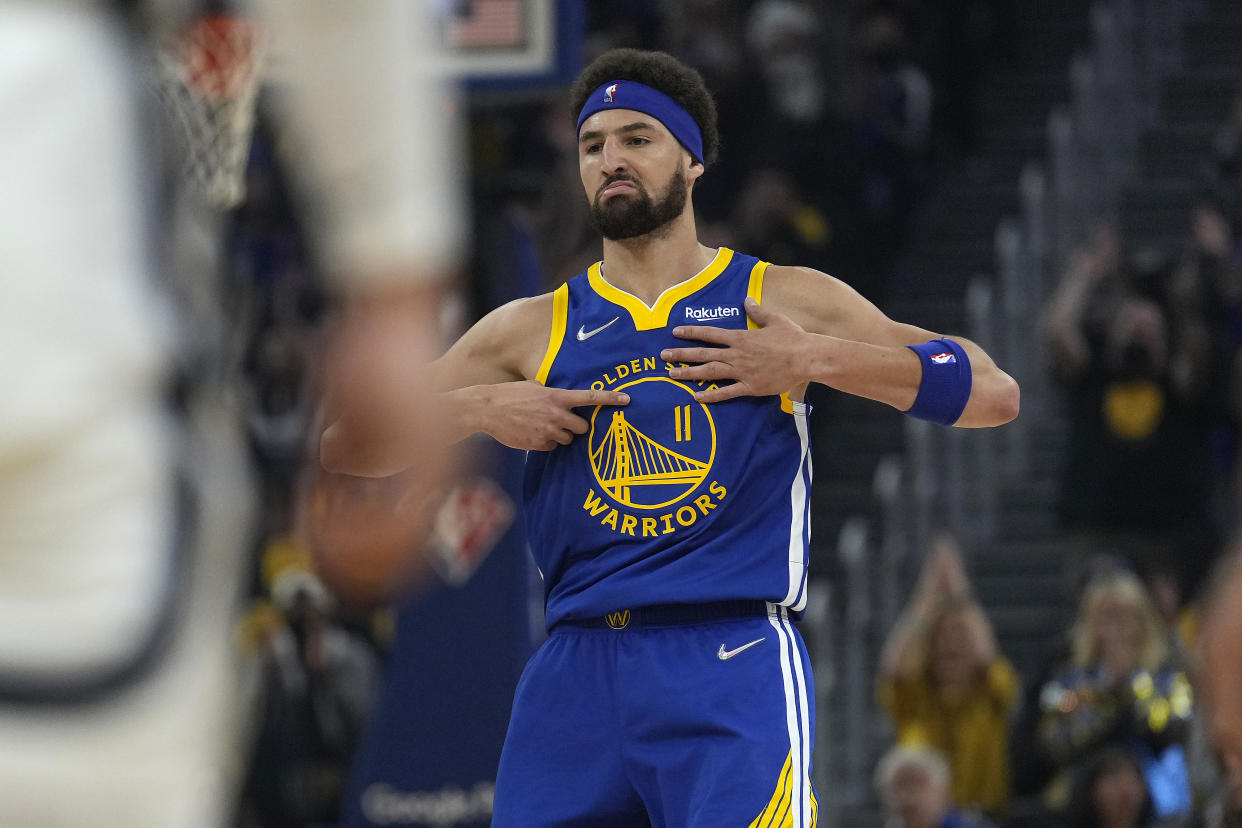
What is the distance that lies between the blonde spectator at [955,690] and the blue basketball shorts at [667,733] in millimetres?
5284

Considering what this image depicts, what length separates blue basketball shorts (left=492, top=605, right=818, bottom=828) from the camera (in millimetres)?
4762

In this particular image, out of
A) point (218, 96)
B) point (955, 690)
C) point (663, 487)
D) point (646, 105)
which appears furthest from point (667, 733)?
point (955, 690)

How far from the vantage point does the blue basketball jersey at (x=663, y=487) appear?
4.96m

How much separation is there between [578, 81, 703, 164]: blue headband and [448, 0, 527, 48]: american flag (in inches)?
132

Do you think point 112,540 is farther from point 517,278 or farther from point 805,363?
point 517,278

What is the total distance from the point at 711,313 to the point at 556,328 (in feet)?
1.49

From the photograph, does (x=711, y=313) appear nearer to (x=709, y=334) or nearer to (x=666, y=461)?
(x=709, y=334)

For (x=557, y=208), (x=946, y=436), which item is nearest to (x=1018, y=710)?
(x=946, y=436)

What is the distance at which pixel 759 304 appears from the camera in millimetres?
5297

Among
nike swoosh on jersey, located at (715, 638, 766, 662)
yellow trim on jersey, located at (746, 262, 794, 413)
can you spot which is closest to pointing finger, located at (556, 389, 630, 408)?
yellow trim on jersey, located at (746, 262, 794, 413)

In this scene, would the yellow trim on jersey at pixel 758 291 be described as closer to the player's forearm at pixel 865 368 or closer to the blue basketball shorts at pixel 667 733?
the player's forearm at pixel 865 368

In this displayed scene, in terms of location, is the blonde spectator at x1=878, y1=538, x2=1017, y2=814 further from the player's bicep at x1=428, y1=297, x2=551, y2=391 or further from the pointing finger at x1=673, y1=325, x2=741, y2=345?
the pointing finger at x1=673, y1=325, x2=741, y2=345

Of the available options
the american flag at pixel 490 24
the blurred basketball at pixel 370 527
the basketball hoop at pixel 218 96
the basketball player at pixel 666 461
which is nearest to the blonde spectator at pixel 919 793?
the american flag at pixel 490 24

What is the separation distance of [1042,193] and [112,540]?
11.9 meters
